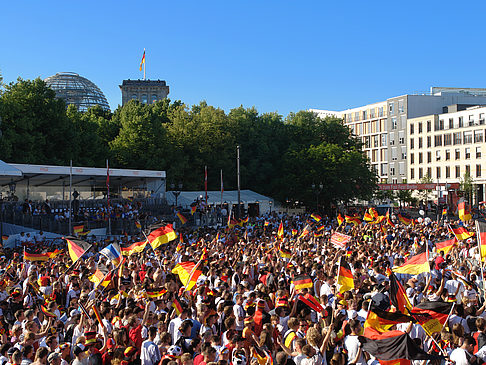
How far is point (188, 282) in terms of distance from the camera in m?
11.6

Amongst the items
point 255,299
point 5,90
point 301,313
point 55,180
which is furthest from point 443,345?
point 5,90

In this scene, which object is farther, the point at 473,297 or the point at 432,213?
the point at 432,213

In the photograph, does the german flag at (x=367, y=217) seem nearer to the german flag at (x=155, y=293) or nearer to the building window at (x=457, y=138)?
A: the german flag at (x=155, y=293)

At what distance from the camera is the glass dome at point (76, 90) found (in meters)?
123

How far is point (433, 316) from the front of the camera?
27.1 ft

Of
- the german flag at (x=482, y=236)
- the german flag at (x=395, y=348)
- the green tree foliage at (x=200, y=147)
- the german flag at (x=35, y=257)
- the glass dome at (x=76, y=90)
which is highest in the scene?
the glass dome at (x=76, y=90)

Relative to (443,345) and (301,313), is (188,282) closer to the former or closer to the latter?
(301,313)

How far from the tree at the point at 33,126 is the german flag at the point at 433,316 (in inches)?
1458

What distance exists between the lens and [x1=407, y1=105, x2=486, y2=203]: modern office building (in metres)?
75.1

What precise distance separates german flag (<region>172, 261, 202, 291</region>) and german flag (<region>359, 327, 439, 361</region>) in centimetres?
536

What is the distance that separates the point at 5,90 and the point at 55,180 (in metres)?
12.1

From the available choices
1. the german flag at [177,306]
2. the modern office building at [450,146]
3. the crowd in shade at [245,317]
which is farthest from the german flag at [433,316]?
the modern office building at [450,146]

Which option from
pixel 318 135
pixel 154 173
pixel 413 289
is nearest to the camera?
pixel 413 289

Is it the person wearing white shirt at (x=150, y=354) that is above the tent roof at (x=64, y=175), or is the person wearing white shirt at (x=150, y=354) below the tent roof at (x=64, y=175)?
below
